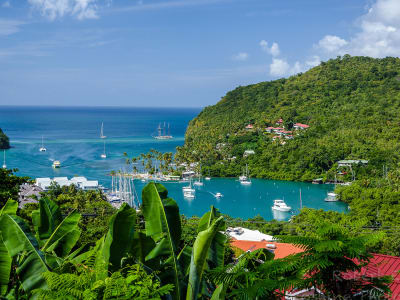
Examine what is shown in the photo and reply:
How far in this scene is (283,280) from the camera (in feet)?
6.59

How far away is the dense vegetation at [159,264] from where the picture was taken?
182cm

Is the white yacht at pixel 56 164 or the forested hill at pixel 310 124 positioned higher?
the forested hill at pixel 310 124

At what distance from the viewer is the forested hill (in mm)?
34688

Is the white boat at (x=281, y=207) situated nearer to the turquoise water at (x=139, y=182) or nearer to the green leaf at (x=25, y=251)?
the turquoise water at (x=139, y=182)

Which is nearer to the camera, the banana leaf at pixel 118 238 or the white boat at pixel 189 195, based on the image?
the banana leaf at pixel 118 238

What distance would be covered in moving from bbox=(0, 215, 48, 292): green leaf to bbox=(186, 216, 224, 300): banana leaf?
0.77 meters

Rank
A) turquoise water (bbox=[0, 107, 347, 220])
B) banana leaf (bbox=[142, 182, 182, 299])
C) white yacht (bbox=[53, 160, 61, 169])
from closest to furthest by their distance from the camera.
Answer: banana leaf (bbox=[142, 182, 182, 299]), turquoise water (bbox=[0, 107, 347, 220]), white yacht (bbox=[53, 160, 61, 169])

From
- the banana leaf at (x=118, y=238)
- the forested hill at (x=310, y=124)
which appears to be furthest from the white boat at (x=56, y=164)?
the banana leaf at (x=118, y=238)

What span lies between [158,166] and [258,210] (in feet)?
47.3

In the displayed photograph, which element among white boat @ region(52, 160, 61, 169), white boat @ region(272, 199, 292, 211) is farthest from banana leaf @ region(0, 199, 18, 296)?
white boat @ region(52, 160, 61, 169)

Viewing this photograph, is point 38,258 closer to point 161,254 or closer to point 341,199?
point 161,254

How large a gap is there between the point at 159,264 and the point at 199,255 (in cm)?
42

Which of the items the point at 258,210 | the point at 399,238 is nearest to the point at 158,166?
the point at 258,210

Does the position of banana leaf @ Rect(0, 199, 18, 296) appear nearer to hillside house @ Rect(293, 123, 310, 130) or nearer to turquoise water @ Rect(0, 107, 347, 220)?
turquoise water @ Rect(0, 107, 347, 220)
